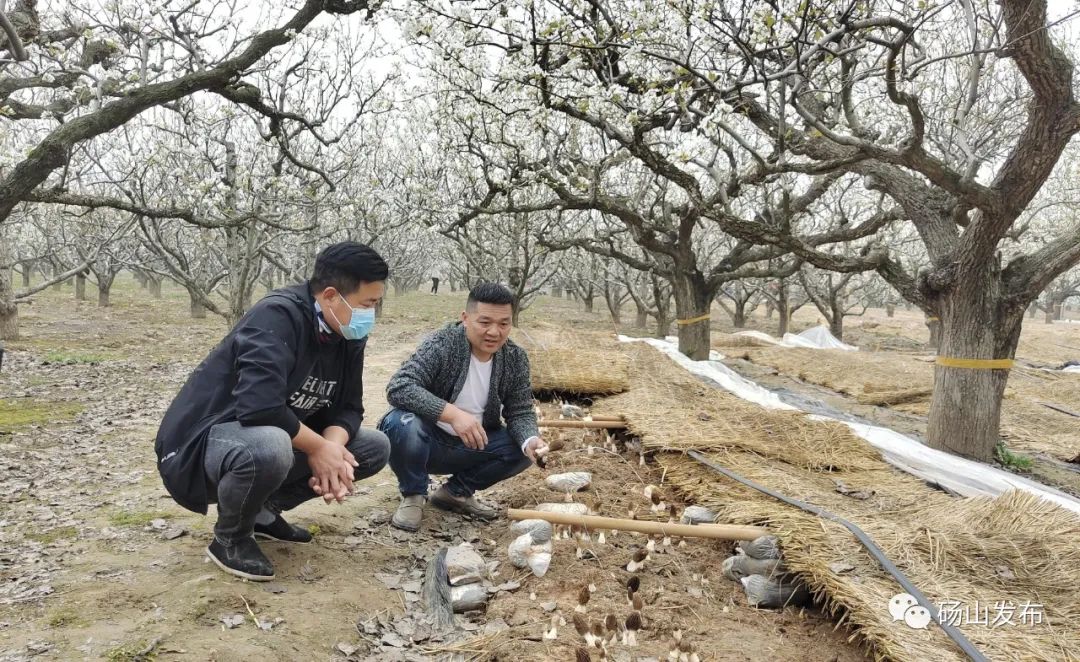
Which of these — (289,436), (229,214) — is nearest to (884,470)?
(289,436)

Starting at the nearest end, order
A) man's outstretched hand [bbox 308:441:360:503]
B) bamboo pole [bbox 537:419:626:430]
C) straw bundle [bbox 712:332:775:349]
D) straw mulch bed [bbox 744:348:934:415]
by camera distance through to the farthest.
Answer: man's outstretched hand [bbox 308:441:360:503] → bamboo pole [bbox 537:419:626:430] → straw mulch bed [bbox 744:348:934:415] → straw bundle [bbox 712:332:775:349]

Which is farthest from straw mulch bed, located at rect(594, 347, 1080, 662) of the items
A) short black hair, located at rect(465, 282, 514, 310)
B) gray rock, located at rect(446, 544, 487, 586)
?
short black hair, located at rect(465, 282, 514, 310)

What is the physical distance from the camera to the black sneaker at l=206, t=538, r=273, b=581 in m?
3.10

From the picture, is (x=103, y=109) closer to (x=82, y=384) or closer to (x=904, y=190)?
(x=82, y=384)

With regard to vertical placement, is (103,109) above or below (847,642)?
above

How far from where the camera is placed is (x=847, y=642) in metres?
3.03

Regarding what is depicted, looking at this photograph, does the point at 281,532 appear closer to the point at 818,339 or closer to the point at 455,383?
the point at 455,383

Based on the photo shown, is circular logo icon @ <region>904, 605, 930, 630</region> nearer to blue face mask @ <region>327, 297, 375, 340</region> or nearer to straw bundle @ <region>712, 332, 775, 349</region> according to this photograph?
blue face mask @ <region>327, 297, 375, 340</region>

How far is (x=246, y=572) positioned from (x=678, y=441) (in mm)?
3099

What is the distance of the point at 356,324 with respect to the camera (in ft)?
10.5

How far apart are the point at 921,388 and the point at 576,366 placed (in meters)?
5.14

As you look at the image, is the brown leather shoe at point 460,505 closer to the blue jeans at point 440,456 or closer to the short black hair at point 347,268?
the blue jeans at point 440,456

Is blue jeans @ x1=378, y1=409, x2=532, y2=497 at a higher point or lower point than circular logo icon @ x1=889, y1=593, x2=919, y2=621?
higher

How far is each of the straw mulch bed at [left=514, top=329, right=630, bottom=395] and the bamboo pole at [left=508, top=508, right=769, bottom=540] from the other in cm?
341
